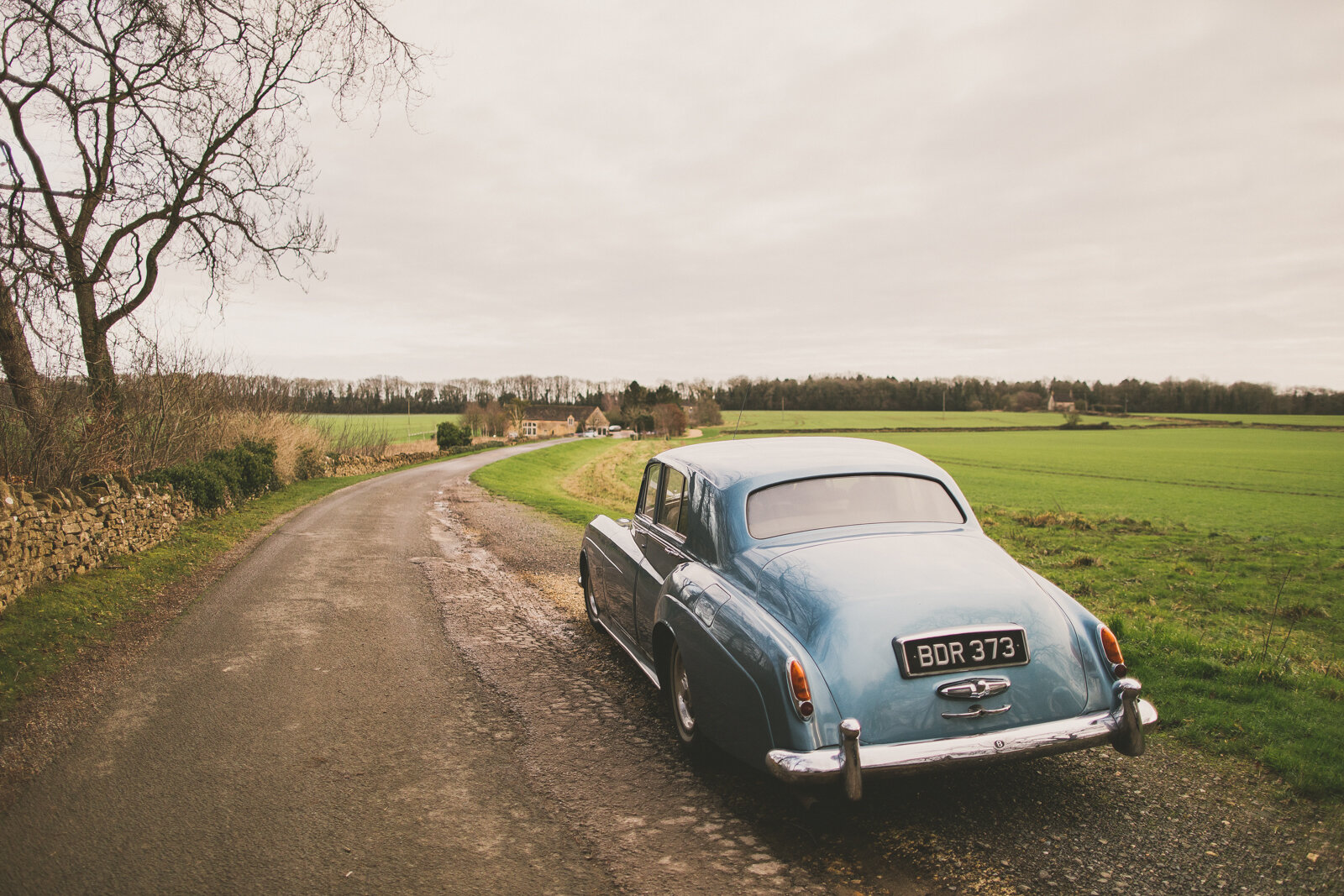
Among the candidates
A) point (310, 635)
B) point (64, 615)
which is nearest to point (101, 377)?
point (64, 615)

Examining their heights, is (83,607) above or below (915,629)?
below

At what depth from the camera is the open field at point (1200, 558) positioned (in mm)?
4293

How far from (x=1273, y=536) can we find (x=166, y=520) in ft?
79.5

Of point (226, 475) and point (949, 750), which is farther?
point (226, 475)

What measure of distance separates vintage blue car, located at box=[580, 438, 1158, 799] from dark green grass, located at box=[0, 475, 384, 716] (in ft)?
15.5

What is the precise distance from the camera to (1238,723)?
13.5ft

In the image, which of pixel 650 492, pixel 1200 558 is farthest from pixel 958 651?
pixel 1200 558

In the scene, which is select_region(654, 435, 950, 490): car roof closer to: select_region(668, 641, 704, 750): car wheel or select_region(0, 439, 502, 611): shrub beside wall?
select_region(668, 641, 704, 750): car wheel

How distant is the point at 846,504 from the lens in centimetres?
419

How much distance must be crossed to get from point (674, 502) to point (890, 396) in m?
116

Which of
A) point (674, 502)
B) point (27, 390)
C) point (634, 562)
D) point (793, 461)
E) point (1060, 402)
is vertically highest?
point (1060, 402)

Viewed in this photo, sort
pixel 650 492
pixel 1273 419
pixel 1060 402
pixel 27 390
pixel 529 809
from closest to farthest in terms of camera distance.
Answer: pixel 529 809
pixel 650 492
pixel 27 390
pixel 1273 419
pixel 1060 402

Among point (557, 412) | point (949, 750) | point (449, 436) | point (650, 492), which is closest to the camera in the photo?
point (949, 750)

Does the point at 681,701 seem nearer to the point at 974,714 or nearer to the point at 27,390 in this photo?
the point at 974,714
